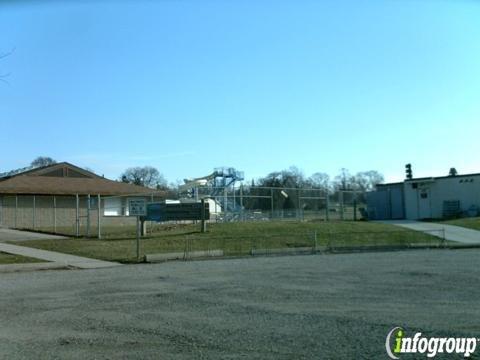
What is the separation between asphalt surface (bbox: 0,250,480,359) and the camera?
786cm

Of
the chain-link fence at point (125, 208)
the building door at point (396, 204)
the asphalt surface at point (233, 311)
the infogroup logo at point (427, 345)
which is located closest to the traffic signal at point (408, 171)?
the building door at point (396, 204)

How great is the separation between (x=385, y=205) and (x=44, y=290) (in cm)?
4631

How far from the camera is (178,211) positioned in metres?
32.4

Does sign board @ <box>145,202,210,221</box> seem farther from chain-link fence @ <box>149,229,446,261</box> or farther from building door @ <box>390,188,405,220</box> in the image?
building door @ <box>390,188,405,220</box>

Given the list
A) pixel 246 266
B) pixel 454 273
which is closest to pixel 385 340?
pixel 454 273

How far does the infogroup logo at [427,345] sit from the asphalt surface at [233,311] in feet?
0.60

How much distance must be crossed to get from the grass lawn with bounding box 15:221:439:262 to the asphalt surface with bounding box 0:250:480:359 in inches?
312

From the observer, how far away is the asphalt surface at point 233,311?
7859 mm

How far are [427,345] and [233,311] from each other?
12.6 feet

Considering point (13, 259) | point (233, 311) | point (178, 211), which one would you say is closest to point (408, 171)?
point (178, 211)

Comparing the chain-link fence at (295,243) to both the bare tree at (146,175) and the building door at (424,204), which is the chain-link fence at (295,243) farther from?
the bare tree at (146,175)

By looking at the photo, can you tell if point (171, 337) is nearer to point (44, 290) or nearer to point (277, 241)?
point (44, 290)

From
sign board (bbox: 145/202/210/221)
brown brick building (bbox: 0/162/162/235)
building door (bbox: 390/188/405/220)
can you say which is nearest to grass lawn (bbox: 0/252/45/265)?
sign board (bbox: 145/202/210/221)

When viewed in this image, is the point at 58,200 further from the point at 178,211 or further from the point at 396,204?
the point at 396,204
